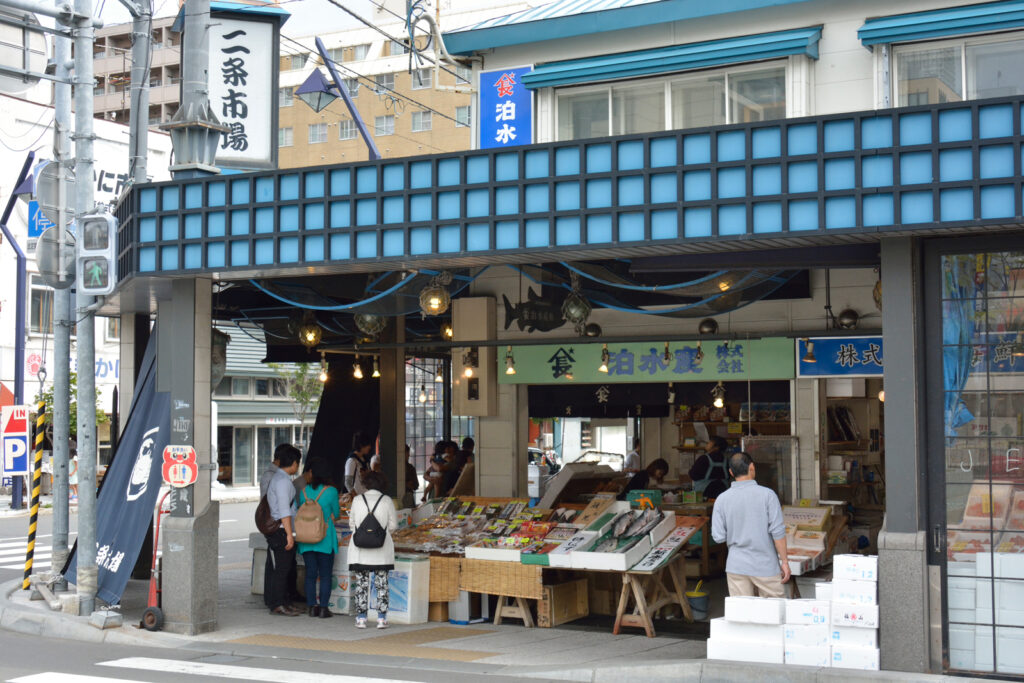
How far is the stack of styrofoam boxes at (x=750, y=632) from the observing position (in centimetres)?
980

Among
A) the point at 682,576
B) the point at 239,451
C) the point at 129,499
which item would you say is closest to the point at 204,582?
the point at 129,499

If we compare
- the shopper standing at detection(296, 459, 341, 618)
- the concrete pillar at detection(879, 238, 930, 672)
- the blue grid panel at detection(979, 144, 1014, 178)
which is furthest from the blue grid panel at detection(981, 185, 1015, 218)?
the shopper standing at detection(296, 459, 341, 618)

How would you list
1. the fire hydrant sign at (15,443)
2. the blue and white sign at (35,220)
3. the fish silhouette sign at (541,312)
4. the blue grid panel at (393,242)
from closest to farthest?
the blue grid panel at (393,242) → the fire hydrant sign at (15,443) → the fish silhouette sign at (541,312) → the blue and white sign at (35,220)

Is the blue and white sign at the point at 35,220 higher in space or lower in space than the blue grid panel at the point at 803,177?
higher

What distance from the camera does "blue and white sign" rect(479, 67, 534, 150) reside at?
15.9 meters

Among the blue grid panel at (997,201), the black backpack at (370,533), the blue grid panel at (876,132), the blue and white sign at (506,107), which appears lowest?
the black backpack at (370,533)

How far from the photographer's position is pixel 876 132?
374 inches

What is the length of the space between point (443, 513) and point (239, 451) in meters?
31.3

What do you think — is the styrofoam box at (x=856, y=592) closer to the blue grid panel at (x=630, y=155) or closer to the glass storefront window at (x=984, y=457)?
the glass storefront window at (x=984, y=457)

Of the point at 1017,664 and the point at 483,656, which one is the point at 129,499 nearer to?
the point at 483,656

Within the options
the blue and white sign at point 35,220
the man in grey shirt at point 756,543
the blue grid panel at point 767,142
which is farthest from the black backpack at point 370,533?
the blue and white sign at point 35,220

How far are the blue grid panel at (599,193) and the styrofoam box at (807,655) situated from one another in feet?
14.0

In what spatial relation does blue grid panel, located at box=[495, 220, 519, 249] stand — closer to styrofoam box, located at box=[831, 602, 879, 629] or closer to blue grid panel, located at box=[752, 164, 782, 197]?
blue grid panel, located at box=[752, 164, 782, 197]

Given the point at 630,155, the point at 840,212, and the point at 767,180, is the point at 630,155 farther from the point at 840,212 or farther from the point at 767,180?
the point at 840,212
